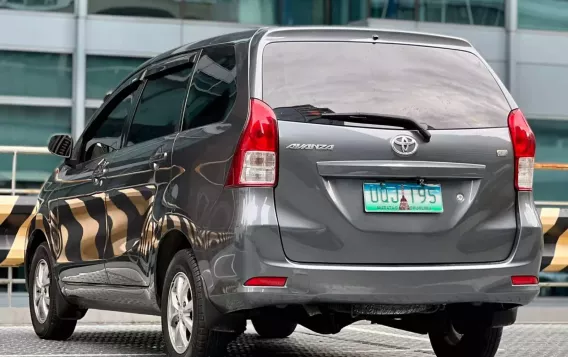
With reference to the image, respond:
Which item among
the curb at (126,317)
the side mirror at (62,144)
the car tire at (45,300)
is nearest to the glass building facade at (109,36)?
the curb at (126,317)

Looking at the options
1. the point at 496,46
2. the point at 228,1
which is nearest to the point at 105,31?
the point at 228,1

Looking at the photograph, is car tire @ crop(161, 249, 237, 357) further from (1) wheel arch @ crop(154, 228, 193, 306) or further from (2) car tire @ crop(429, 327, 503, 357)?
(2) car tire @ crop(429, 327, 503, 357)

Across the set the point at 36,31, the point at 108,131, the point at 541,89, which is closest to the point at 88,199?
the point at 108,131

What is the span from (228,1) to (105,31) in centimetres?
268

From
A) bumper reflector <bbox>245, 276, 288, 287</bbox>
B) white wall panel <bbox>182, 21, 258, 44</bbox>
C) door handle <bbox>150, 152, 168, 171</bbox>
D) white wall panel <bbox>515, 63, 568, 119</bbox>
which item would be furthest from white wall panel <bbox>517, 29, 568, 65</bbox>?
bumper reflector <bbox>245, 276, 288, 287</bbox>

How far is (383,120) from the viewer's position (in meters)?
6.41

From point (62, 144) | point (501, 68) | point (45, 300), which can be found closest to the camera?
point (62, 144)

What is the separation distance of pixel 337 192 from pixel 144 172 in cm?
145

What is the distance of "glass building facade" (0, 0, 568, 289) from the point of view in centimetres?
2750

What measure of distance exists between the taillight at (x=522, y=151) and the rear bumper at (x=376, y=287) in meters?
0.44

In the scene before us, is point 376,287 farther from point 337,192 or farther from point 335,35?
point 335,35

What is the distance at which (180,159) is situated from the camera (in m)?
6.88

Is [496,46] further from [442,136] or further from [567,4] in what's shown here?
[442,136]

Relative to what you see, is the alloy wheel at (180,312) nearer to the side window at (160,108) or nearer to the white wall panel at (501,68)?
the side window at (160,108)
